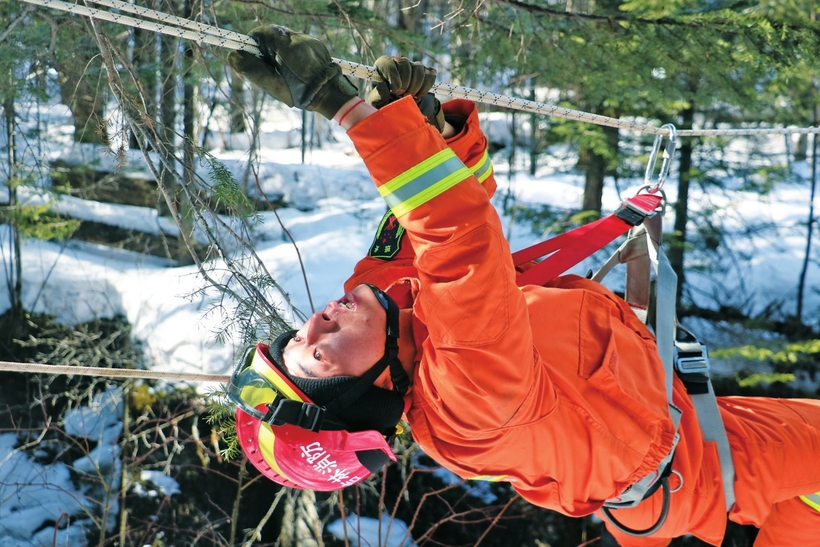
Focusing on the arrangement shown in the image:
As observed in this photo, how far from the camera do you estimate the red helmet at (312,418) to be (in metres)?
1.83

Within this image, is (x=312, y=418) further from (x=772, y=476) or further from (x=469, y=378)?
→ (x=772, y=476)

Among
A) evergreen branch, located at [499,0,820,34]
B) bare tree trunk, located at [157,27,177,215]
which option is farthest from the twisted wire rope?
evergreen branch, located at [499,0,820,34]

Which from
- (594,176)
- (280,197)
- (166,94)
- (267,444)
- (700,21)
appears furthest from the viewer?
(280,197)

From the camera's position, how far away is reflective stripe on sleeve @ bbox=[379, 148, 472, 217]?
1.41 metres

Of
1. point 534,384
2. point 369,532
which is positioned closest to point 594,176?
point 369,532

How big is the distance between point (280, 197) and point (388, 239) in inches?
332

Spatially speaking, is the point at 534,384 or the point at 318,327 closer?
the point at 534,384

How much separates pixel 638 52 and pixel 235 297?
3.91 metres

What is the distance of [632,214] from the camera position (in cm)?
231

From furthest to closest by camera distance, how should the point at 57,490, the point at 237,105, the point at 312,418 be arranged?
1. the point at 57,490
2. the point at 237,105
3. the point at 312,418

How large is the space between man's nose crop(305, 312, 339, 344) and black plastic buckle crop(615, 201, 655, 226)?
3.79 feet

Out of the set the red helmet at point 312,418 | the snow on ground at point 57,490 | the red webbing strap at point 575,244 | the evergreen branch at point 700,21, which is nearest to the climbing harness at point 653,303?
the red webbing strap at point 575,244

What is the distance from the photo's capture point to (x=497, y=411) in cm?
153

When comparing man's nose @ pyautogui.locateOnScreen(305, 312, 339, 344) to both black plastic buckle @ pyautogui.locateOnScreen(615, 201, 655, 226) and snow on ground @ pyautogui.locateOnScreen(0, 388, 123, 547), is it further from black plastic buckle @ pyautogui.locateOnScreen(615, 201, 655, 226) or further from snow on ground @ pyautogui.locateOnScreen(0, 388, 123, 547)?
snow on ground @ pyautogui.locateOnScreen(0, 388, 123, 547)
